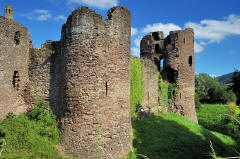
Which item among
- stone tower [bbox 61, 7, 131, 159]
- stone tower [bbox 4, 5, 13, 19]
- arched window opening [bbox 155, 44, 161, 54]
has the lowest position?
stone tower [bbox 61, 7, 131, 159]

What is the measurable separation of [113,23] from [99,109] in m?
4.28

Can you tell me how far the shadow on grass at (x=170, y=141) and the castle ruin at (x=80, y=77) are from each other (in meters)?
1.67

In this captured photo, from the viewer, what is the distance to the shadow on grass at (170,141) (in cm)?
1092

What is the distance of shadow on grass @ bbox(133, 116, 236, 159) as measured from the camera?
10.9 meters

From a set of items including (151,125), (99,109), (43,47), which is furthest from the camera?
(151,125)

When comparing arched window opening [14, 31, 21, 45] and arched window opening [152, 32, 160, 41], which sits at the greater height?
arched window opening [152, 32, 160, 41]

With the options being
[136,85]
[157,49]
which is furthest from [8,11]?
[136,85]

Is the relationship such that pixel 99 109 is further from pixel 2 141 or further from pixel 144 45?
pixel 144 45

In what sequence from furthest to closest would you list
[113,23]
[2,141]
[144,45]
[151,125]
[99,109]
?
[144,45], [151,125], [113,23], [99,109], [2,141]

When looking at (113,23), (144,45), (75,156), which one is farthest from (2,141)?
(144,45)

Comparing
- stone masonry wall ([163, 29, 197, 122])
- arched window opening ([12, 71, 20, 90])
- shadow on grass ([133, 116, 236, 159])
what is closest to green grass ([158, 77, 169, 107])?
stone masonry wall ([163, 29, 197, 122])

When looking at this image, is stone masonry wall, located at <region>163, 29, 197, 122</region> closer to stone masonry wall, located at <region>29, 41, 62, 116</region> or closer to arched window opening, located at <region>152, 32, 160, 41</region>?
arched window opening, located at <region>152, 32, 160, 41</region>

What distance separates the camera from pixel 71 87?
9109 millimetres

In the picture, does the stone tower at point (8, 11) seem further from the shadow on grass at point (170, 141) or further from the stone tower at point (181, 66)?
the shadow on grass at point (170, 141)
